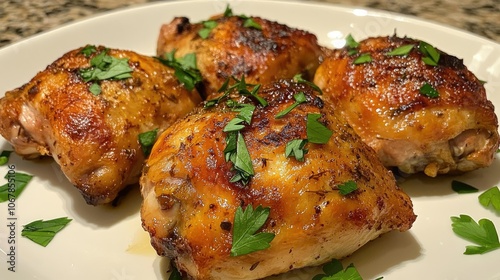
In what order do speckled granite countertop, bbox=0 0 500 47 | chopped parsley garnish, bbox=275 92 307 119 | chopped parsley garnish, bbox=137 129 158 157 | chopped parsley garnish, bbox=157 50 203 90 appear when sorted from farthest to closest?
speckled granite countertop, bbox=0 0 500 47 → chopped parsley garnish, bbox=157 50 203 90 → chopped parsley garnish, bbox=137 129 158 157 → chopped parsley garnish, bbox=275 92 307 119

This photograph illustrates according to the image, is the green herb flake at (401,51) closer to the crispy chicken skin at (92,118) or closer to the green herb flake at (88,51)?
the crispy chicken skin at (92,118)

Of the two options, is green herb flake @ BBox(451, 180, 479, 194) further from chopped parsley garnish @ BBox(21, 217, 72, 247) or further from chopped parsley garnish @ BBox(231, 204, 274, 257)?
chopped parsley garnish @ BBox(21, 217, 72, 247)

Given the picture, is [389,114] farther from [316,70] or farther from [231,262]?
[231,262]

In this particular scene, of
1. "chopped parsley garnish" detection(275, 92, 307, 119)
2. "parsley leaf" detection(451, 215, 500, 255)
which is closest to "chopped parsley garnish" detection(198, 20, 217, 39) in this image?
"chopped parsley garnish" detection(275, 92, 307, 119)

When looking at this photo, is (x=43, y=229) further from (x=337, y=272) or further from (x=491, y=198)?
(x=491, y=198)

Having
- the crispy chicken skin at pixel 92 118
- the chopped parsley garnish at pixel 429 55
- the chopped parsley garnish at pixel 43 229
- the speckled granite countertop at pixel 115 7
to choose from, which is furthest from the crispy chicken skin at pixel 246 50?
the speckled granite countertop at pixel 115 7

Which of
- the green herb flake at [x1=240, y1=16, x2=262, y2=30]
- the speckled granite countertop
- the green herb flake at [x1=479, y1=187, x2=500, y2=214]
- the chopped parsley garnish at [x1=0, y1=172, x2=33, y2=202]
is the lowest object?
the chopped parsley garnish at [x1=0, y1=172, x2=33, y2=202]

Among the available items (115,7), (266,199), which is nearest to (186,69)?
(266,199)
